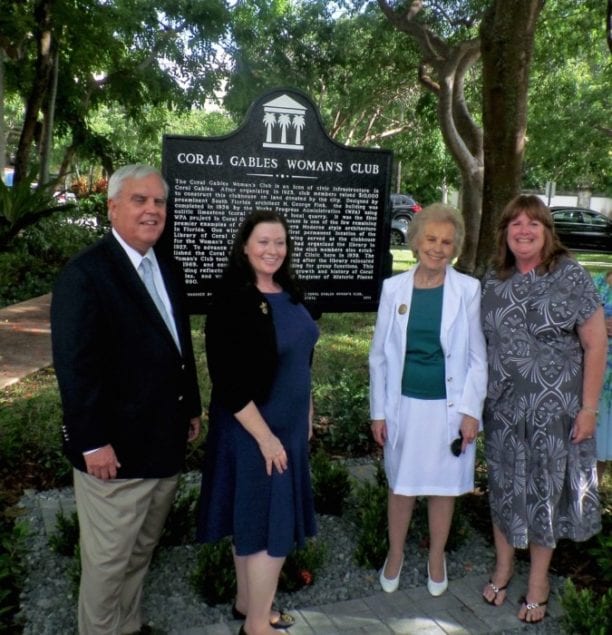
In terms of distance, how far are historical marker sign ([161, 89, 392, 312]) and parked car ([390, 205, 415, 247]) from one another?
1820cm

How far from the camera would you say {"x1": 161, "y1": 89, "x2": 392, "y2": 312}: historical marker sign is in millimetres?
3658

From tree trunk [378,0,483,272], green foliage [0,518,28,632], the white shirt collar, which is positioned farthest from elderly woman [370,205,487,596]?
tree trunk [378,0,483,272]

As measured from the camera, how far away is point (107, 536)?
2.60 m

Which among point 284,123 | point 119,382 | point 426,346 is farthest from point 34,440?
point 426,346

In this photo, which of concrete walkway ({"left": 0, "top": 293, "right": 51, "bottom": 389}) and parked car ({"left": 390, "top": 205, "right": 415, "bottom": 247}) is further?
parked car ({"left": 390, "top": 205, "right": 415, "bottom": 247})

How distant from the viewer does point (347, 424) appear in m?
5.30

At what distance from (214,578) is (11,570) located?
0.95 metres

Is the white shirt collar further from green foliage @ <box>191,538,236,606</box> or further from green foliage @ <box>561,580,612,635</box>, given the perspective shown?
green foliage @ <box>561,580,612,635</box>

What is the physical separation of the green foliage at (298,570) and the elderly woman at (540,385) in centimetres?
96

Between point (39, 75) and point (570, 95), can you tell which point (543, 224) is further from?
point (570, 95)

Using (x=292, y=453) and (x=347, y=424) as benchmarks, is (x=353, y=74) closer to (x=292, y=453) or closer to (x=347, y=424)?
(x=347, y=424)

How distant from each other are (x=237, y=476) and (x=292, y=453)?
0.79 ft

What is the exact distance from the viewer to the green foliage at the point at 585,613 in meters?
2.90

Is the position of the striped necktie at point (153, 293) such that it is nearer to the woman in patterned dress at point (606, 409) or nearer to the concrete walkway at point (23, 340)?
the woman in patterned dress at point (606, 409)
